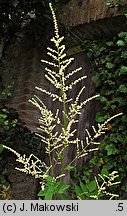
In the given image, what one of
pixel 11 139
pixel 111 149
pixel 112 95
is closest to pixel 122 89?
pixel 112 95

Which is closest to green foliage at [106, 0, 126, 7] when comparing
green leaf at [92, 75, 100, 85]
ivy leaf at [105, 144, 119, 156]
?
green leaf at [92, 75, 100, 85]

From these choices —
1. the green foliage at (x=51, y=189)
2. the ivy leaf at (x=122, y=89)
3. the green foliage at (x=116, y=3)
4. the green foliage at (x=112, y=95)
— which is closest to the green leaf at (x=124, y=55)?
the green foliage at (x=112, y=95)

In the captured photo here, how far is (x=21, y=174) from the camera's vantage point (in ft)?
12.4

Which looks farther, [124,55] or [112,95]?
[112,95]

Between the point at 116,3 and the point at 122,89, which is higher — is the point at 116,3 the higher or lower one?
the higher one

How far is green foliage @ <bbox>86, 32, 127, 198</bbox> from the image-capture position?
2.74 m

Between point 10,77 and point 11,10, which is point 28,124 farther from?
point 11,10

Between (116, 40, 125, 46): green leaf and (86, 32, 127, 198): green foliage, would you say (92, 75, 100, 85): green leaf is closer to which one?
(86, 32, 127, 198): green foliage

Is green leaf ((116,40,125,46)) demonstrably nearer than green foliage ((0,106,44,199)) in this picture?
Yes

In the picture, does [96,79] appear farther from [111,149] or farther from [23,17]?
[23,17]

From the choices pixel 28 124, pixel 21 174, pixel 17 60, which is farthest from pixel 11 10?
pixel 21 174

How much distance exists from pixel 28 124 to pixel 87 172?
1.18 metres

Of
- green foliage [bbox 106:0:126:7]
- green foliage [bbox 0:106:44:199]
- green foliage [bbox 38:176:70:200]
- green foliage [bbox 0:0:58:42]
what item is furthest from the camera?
green foliage [bbox 0:0:58:42]

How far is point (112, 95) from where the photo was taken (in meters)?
2.93
